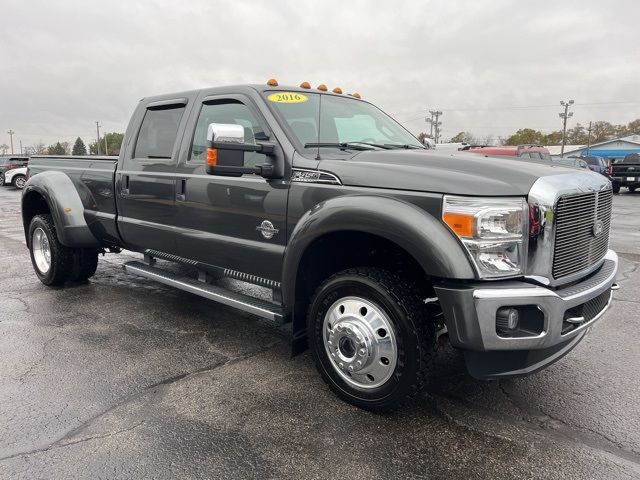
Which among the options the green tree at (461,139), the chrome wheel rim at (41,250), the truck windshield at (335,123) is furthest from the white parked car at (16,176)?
the green tree at (461,139)

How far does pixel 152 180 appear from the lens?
434 cm

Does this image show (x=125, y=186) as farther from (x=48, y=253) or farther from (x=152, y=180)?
(x=48, y=253)

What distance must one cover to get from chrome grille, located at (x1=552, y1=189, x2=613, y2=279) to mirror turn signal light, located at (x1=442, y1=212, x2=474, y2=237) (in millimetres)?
498

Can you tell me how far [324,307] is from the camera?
3.08 m

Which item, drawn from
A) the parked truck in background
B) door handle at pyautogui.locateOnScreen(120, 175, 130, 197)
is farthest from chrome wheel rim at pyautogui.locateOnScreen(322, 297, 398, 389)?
the parked truck in background

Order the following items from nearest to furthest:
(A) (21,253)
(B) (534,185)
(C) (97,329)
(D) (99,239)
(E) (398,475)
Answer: (E) (398,475) → (B) (534,185) → (C) (97,329) → (D) (99,239) → (A) (21,253)

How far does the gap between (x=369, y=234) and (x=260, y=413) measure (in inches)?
48.9

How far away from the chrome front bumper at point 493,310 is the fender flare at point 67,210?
4.13m

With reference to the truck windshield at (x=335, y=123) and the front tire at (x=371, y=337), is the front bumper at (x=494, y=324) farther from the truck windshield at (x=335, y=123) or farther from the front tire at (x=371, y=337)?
the truck windshield at (x=335, y=123)

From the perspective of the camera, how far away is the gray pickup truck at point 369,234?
8.21 ft

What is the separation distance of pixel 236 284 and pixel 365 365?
2.94 m

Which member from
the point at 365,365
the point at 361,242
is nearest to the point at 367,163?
the point at 361,242

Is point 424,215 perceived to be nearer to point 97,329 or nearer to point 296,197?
point 296,197

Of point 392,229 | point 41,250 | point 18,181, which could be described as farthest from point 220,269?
point 18,181
